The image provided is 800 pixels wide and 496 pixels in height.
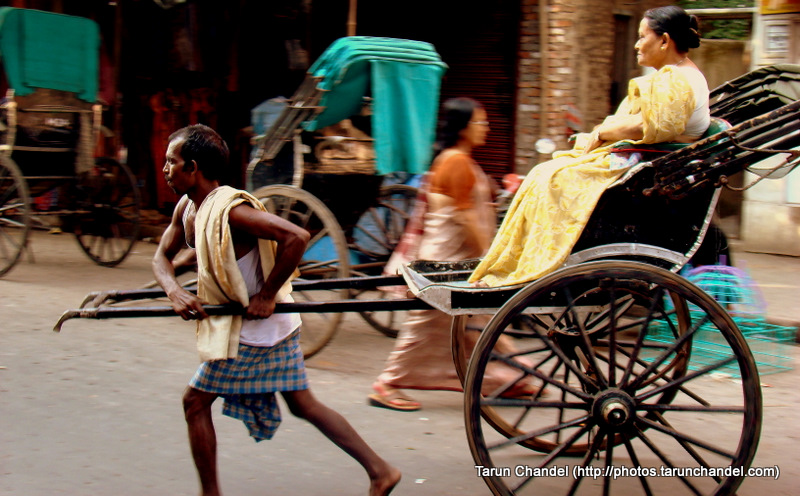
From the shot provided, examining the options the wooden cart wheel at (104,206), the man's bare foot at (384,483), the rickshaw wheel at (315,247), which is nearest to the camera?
the man's bare foot at (384,483)

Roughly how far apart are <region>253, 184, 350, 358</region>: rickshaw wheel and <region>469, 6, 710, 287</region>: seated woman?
5.76 feet

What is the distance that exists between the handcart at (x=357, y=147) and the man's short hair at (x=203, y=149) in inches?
94.1

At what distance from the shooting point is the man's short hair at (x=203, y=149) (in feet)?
9.43

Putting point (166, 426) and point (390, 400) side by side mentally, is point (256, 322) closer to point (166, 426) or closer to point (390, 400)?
point (166, 426)

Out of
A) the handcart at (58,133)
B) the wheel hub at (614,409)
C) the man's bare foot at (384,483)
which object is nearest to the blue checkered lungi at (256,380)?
the man's bare foot at (384,483)

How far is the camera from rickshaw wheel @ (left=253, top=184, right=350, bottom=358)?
4992mm

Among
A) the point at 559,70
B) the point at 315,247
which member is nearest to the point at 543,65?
the point at 559,70

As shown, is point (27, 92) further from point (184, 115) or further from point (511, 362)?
point (511, 362)

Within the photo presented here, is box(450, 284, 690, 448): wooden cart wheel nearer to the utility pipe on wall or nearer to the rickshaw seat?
the rickshaw seat

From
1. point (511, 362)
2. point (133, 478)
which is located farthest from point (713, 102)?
point (133, 478)

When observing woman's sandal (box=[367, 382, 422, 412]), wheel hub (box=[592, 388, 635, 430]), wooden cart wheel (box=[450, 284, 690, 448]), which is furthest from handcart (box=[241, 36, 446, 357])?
wheel hub (box=[592, 388, 635, 430])

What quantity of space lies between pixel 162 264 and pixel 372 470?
1.06 meters

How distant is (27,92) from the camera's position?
736 centimetres

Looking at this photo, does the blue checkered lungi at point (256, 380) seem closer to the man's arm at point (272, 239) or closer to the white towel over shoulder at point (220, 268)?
the white towel over shoulder at point (220, 268)
